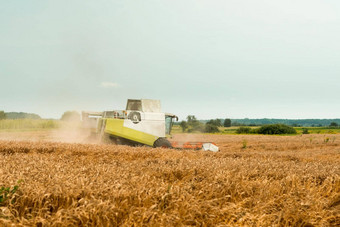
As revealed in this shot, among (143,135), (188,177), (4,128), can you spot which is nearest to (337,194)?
(188,177)

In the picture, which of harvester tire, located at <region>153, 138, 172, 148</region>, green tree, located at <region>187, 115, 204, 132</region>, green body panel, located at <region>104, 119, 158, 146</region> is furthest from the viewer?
green tree, located at <region>187, 115, 204, 132</region>

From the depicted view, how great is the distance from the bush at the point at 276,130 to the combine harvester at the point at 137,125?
1253 inches

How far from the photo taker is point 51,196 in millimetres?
3541

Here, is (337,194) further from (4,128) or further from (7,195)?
(4,128)

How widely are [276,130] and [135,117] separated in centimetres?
3451

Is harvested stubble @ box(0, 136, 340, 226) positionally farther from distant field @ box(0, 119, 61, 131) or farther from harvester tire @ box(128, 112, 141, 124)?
distant field @ box(0, 119, 61, 131)

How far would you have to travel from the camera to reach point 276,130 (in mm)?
44844

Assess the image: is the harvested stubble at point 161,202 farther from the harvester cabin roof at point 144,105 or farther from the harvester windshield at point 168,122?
the harvester windshield at point 168,122

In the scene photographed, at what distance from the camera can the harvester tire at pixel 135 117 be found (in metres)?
14.4

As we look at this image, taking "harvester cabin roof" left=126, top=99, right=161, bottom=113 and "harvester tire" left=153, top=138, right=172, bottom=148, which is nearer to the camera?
"harvester tire" left=153, top=138, right=172, bottom=148

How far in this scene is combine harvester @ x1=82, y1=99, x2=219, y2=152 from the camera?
13899 mm

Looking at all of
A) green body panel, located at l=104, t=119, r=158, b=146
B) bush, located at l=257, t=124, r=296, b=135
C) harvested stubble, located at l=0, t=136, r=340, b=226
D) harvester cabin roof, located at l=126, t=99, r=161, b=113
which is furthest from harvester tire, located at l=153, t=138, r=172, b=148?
bush, located at l=257, t=124, r=296, b=135

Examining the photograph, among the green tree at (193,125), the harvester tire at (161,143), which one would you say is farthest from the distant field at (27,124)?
the harvester tire at (161,143)

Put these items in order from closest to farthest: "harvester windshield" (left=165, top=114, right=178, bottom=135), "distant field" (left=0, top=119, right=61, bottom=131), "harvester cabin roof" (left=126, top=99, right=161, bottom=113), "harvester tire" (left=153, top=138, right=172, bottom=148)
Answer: "harvester tire" (left=153, top=138, right=172, bottom=148) → "harvester cabin roof" (left=126, top=99, right=161, bottom=113) → "harvester windshield" (left=165, top=114, right=178, bottom=135) → "distant field" (left=0, top=119, right=61, bottom=131)
